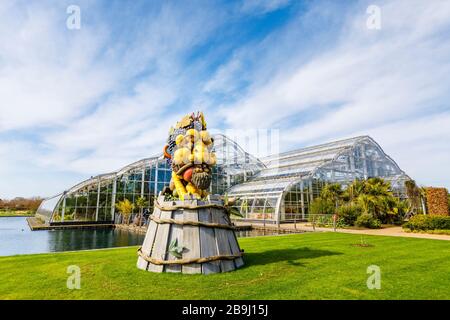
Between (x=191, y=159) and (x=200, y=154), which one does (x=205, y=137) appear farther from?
(x=191, y=159)

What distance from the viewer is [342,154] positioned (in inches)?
1358

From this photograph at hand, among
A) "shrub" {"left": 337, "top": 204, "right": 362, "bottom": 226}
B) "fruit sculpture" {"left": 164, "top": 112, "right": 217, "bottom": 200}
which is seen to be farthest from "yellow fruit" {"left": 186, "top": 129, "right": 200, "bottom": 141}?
"shrub" {"left": 337, "top": 204, "right": 362, "bottom": 226}

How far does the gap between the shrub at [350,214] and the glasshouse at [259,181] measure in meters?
5.80

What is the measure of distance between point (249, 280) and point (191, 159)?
3.71m

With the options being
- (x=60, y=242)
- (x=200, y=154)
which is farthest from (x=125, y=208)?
(x=200, y=154)

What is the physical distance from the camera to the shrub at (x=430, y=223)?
19.7 meters

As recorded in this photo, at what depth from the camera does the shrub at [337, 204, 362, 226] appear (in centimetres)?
2498

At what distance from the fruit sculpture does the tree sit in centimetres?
2482

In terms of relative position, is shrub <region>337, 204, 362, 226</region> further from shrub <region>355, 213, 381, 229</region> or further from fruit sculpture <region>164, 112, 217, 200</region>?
fruit sculpture <region>164, 112, 217, 200</region>

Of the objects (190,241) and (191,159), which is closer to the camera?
(190,241)

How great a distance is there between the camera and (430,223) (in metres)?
20.0

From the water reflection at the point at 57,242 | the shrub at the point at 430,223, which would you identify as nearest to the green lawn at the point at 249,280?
the water reflection at the point at 57,242
